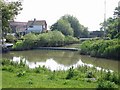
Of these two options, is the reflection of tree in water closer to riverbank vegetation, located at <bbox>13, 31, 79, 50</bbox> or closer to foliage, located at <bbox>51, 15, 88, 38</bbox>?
riverbank vegetation, located at <bbox>13, 31, 79, 50</bbox>

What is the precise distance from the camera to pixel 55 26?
7100 centimetres

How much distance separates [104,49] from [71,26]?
4115 cm

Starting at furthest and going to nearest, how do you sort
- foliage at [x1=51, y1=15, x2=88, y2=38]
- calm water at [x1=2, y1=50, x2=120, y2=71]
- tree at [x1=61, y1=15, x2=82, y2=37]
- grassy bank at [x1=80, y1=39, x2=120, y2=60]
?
tree at [x1=61, y1=15, x2=82, y2=37] < foliage at [x1=51, y1=15, x2=88, y2=38] < grassy bank at [x1=80, y1=39, x2=120, y2=60] < calm water at [x1=2, y1=50, x2=120, y2=71]

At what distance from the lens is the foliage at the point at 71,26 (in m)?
69.5

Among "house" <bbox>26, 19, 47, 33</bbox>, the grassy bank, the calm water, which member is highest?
"house" <bbox>26, 19, 47, 33</bbox>

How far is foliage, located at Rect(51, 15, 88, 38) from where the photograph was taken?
69.5 meters

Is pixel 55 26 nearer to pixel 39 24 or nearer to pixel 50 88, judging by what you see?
pixel 39 24

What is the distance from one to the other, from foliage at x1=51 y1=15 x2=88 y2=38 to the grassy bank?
27536 millimetres

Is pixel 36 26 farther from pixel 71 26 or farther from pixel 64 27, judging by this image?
pixel 64 27

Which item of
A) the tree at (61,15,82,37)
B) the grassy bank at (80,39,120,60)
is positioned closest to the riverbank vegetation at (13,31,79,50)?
the grassy bank at (80,39,120,60)

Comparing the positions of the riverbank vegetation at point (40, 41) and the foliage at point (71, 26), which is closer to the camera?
the riverbank vegetation at point (40, 41)

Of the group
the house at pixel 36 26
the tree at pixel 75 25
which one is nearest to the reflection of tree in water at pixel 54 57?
the tree at pixel 75 25

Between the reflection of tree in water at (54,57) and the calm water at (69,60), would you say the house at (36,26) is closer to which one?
the reflection of tree in water at (54,57)

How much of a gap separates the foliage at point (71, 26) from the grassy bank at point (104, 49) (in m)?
27.5
